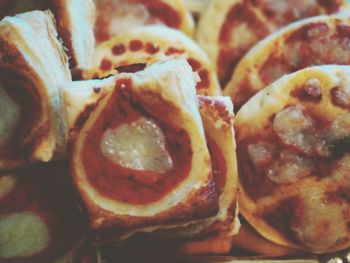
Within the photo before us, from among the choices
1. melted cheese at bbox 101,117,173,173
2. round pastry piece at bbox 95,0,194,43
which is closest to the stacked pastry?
melted cheese at bbox 101,117,173,173

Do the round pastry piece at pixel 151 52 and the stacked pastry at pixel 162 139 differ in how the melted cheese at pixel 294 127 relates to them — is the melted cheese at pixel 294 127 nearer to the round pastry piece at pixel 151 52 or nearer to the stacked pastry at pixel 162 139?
the stacked pastry at pixel 162 139

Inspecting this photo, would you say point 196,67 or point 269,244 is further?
point 196,67

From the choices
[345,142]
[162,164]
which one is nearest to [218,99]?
[162,164]

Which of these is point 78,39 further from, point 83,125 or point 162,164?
point 162,164

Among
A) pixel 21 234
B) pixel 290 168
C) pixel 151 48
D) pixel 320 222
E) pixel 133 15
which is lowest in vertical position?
pixel 21 234

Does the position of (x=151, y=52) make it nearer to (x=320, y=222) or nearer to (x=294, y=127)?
(x=294, y=127)

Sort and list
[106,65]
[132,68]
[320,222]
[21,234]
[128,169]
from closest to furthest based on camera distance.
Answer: [128,169], [21,234], [320,222], [132,68], [106,65]

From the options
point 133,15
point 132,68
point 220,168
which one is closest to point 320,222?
point 220,168

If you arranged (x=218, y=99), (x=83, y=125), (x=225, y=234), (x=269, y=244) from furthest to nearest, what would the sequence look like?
(x=269, y=244) → (x=225, y=234) → (x=218, y=99) → (x=83, y=125)
